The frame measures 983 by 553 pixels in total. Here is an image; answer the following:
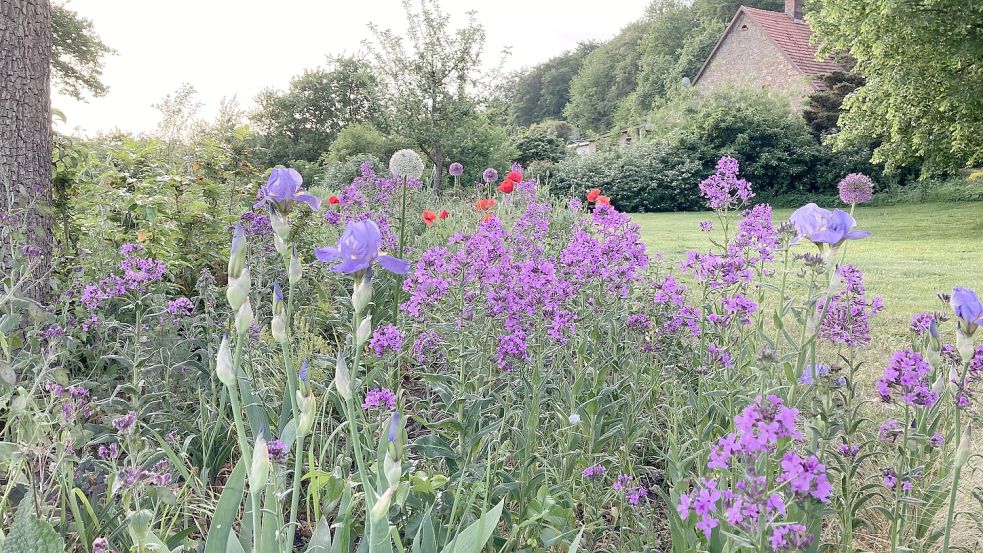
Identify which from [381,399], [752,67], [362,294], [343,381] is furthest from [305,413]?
[752,67]

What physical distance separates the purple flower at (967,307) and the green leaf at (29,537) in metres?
2.01

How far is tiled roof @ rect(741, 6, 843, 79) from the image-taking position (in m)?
22.9

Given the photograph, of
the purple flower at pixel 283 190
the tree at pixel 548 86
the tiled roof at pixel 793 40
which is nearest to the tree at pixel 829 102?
the tiled roof at pixel 793 40

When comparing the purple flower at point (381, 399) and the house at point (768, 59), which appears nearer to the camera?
the purple flower at point (381, 399)

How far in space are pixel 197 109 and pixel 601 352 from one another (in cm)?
1698

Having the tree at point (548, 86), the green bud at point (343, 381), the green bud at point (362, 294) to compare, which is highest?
the tree at point (548, 86)

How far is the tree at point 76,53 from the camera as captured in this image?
820 inches

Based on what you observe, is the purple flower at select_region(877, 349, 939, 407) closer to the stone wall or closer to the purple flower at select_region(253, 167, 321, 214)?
the purple flower at select_region(253, 167, 321, 214)

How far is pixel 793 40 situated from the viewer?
2430 centimetres

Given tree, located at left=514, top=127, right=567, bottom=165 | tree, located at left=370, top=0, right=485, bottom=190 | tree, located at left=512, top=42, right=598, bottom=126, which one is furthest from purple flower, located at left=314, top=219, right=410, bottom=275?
tree, located at left=512, top=42, right=598, bottom=126

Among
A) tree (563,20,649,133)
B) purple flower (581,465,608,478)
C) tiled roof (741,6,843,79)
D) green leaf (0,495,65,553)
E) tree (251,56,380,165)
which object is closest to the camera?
green leaf (0,495,65,553)

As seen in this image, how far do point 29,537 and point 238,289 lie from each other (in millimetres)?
786

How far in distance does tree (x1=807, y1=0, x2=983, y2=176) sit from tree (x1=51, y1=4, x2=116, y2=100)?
71.7 ft

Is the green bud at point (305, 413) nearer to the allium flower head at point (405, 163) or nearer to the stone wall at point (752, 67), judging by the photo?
the allium flower head at point (405, 163)
